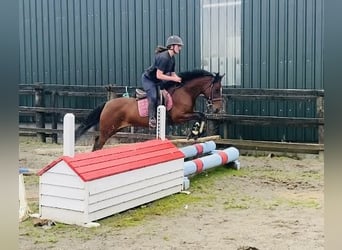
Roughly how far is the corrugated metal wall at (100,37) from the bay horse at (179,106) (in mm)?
1944

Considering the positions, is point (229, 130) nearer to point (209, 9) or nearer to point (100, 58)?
point (209, 9)

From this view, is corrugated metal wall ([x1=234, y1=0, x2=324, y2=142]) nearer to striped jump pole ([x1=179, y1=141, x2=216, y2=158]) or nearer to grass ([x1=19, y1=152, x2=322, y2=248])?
grass ([x1=19, y1=152, x2=322, y2=248])

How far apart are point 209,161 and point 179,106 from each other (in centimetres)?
91

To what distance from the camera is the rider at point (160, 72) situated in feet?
19.9

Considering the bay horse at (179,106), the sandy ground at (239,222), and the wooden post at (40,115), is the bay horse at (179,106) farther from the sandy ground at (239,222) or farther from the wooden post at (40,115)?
the wooden post at (40,115)

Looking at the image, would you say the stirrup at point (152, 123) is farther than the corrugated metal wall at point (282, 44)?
No

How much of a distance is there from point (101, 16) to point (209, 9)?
192 cm

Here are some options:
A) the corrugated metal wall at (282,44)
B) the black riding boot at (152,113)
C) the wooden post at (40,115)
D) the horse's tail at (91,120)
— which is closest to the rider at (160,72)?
the black riding boot at (152,113)

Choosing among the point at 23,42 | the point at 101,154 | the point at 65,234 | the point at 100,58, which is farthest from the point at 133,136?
the point at 65,234

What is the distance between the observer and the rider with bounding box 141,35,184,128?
607 cm

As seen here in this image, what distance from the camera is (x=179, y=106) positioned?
6.57m

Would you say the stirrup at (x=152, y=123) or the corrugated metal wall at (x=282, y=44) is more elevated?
the corrugated metal wall at (x=282, y=44)
